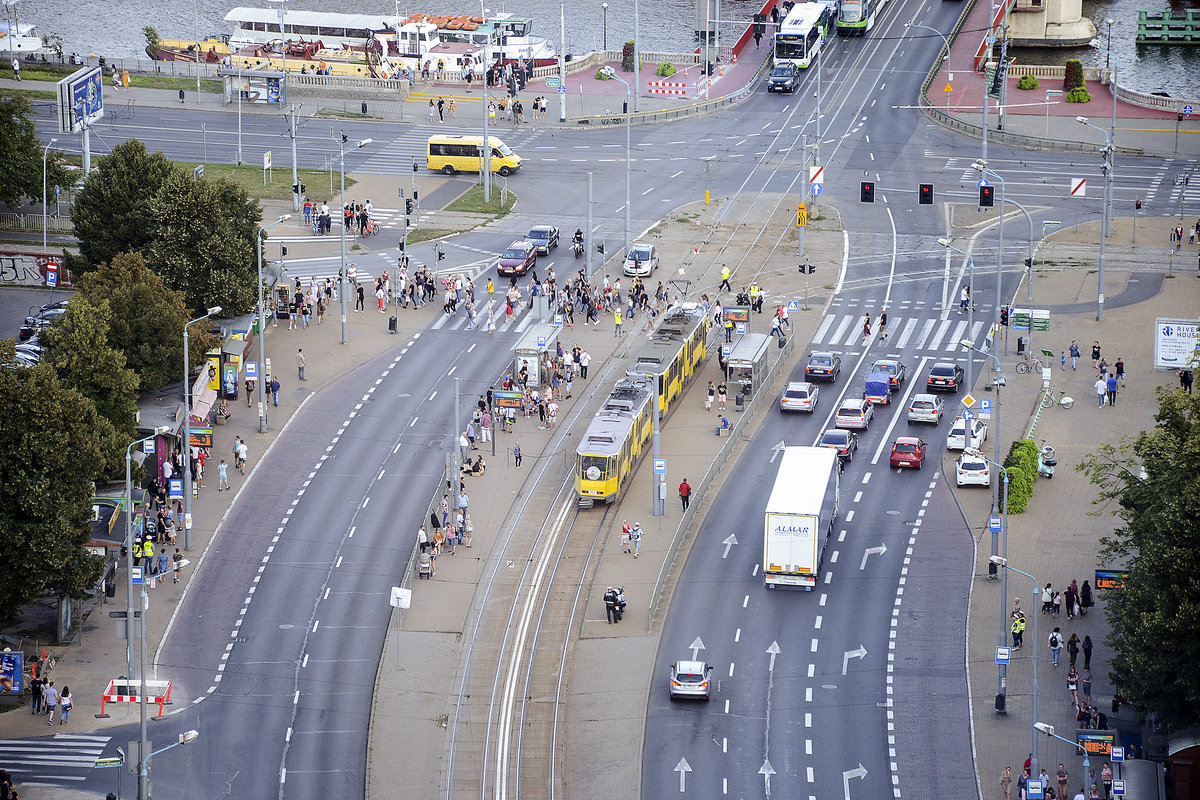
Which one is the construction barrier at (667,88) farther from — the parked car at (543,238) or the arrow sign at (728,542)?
the arrow sign at (728,542)

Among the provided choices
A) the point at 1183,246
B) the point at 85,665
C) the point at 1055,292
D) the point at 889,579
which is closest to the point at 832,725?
the point at 889,579

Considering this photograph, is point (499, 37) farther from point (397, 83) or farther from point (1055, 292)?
point (1055, 292)

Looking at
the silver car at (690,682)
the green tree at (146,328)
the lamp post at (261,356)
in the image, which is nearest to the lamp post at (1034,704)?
the silver car at (690,682)

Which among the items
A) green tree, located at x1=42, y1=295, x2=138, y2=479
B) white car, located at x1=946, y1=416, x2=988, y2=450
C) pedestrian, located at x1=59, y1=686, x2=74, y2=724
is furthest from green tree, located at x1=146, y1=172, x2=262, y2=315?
white car, located at x1=946, y1=416, x2=988, y2=450

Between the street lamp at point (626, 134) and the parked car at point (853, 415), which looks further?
the street lamp at point (626, 134)

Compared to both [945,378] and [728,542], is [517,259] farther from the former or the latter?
[728,542]
